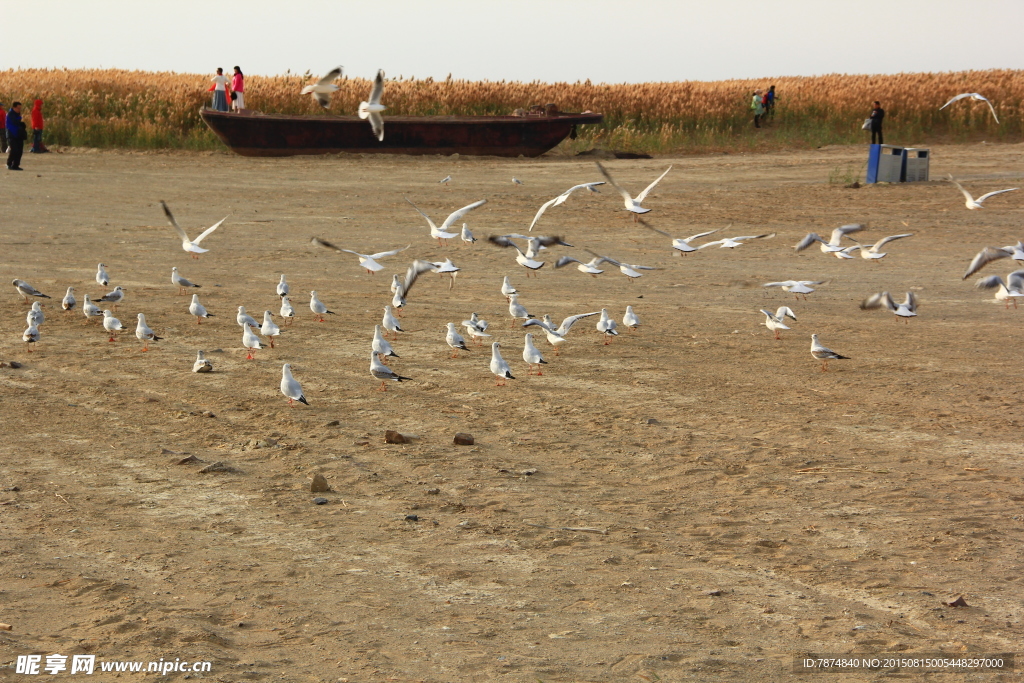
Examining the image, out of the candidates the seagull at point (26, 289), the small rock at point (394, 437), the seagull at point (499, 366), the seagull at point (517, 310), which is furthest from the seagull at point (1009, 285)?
the seagull at point (26, 289)

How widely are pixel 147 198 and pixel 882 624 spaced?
21.7 m

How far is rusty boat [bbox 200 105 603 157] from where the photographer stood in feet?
108

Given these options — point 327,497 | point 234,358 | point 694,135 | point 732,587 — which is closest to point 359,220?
point 234,358

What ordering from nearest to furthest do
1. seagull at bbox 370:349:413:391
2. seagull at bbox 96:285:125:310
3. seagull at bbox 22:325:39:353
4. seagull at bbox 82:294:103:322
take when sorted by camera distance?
seagull at bbox 370:349:413:391
seagull at bbox 22:325:39:353
seagull at bbox 82:294:103:322
seagull at bbox 96:285:125:310

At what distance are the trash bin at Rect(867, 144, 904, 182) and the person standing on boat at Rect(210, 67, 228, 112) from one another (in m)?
21.6

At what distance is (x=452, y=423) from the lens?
8.99 metres

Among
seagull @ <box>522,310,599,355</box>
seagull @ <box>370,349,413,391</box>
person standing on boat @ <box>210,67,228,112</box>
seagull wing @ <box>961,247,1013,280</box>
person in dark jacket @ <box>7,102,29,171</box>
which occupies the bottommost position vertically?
seagull @ <box>370,349,413,391</box>

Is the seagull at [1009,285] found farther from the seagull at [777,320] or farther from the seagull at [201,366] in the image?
the seagull at [201,366]

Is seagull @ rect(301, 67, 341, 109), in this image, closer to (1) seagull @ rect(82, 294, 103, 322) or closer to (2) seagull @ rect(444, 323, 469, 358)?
(2) seagull @ rect(444, 323, 469, 358)

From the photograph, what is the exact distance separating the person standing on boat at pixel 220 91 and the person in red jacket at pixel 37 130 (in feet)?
18.1

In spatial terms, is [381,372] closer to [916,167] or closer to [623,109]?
[916,167]

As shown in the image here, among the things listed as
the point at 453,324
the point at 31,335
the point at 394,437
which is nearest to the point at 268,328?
the point at 453,324

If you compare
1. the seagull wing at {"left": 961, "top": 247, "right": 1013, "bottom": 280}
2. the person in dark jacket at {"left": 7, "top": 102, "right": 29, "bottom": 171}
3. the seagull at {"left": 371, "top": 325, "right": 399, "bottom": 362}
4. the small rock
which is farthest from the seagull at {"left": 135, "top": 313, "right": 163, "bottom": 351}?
the person in dark jacket at {"left": 7, "top": 102, "right": 29, "bottom": 171}

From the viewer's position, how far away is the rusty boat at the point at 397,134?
33.0m
